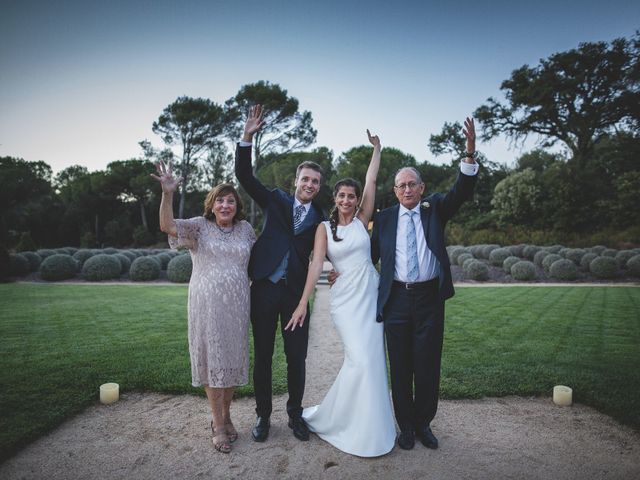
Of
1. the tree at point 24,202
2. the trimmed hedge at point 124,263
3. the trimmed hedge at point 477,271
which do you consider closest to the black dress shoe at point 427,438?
the trimmed hedge at point 477,271

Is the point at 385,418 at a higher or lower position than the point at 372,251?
lower

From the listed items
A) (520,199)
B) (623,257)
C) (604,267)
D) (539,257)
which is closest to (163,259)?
(539,257)

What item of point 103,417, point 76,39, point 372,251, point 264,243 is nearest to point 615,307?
point 372,251

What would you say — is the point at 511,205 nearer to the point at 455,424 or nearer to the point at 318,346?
Answer: the point at 318,346

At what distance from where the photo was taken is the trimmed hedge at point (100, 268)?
12.4 m

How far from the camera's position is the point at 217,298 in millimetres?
2637

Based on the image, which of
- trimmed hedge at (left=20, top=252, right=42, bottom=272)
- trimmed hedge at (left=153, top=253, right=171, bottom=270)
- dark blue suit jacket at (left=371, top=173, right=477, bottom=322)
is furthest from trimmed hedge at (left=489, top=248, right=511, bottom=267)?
trimmed hedge at (left=20, top=252, right=42, bottom=272)

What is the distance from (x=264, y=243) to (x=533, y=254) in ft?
54.8

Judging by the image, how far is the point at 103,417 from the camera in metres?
3.13

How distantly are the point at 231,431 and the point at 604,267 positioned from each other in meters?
14.8

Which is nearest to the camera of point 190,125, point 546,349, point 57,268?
point 546,349

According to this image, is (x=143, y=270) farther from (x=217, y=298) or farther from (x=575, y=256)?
(x=575, y=256)

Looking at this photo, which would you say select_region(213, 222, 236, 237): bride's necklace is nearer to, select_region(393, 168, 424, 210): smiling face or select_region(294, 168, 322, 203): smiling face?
select_region(294, 168, 322, 203): smiling face

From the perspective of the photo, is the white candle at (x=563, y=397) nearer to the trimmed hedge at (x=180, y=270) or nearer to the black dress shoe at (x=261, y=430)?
the black dress shoe at (x=261, y=430)
